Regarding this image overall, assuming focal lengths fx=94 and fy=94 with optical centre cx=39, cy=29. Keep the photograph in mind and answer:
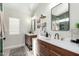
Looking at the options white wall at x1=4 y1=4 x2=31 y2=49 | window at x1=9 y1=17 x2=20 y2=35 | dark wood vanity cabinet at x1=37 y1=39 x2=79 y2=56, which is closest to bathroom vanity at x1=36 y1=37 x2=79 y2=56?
dark wood vanity cabinet at x1=37 y1=39 x2=79 y2=56

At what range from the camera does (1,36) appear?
2096 millimetres

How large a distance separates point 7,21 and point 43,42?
884 millimetres

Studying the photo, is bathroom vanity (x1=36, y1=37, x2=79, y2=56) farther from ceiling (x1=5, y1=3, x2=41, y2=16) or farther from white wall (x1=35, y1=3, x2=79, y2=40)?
ceiling (x1=5, y1=3, x2=41, y2=16)

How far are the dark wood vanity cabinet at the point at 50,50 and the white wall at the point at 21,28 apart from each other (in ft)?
1.41

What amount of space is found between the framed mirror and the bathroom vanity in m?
0.38

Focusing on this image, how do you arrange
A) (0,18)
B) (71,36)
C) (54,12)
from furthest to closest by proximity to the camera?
1. (54,12)
2. (0,18)
3. (71,36)

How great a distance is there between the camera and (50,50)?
183 cm

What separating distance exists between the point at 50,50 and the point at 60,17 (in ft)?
2.59

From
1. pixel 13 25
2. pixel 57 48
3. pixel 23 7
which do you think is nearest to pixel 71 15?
pixel 57 48

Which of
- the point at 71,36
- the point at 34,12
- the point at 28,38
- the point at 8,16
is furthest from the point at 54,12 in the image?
the point at 8,16

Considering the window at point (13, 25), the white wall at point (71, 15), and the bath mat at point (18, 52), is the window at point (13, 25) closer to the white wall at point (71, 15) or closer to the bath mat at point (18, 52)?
the bath mat at point (18, 52)

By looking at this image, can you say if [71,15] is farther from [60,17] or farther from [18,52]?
[18,52]

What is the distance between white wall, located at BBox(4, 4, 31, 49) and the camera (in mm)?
1884

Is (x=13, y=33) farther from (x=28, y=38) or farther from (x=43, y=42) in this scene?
(x=43, y=42)
